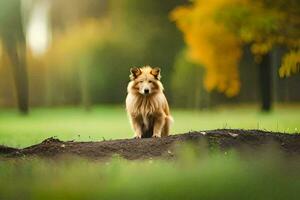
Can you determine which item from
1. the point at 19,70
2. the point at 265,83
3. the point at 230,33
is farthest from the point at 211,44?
the point at 19,70

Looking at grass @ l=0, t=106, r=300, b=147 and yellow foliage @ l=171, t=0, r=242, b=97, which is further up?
yellow foliage @ l=171, t=0, r=242, b=97

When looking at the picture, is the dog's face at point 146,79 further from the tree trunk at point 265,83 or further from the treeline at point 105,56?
the tree trunk at point 265,83

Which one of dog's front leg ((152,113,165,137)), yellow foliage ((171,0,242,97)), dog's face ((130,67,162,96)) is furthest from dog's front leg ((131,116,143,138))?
yellow foliage ((171,0,242,97))

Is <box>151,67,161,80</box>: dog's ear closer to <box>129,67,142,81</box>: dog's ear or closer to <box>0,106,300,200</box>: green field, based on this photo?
<box>129,67,142,81</box>: dog's ear

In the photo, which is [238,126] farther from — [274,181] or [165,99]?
[274,181]

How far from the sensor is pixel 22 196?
4.84 metres

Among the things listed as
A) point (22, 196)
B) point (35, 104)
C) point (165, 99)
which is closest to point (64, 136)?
point (35, 104)

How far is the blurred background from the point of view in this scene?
630cm

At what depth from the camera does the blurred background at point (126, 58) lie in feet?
20.7

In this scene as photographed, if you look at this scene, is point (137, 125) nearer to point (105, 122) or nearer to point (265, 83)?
point (105, 122)

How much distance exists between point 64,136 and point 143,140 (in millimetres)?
874

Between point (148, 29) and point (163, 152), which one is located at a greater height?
point (148, 29)

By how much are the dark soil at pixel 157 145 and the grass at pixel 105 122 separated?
17.0 inches

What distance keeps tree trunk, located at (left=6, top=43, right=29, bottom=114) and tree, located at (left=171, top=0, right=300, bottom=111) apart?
129 centimetres
